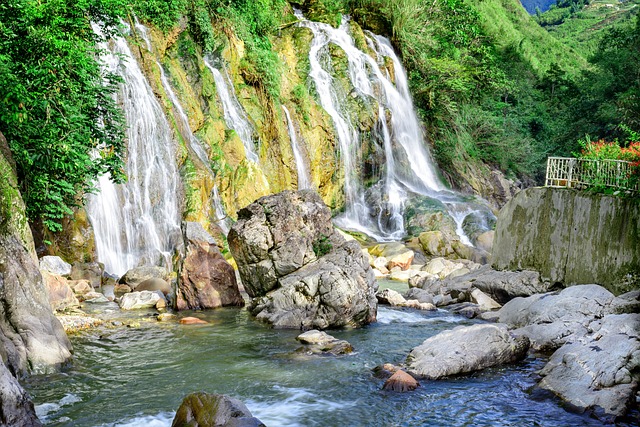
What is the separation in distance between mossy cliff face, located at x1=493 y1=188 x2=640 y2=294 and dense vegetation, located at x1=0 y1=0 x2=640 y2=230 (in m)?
3.54

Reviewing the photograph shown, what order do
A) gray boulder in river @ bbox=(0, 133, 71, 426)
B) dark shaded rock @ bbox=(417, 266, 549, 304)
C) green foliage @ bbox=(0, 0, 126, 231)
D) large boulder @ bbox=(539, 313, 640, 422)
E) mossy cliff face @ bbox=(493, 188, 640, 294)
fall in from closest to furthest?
large boulder @ bbox=(539, 313, 640, 422) → gray boulder in river @ bbox=(0, 133, 71, 426) → green foliage @ bbox=(0, 0, 126, 231) → mossy cliff face @ bbox=(493, 188, 640, 294) → dark shaded rock @ bbox=(417, 266, 549, 304)

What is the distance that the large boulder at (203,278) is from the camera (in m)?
14.6

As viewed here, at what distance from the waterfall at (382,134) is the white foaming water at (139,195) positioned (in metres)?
10.2

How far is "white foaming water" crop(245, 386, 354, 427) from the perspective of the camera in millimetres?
7969

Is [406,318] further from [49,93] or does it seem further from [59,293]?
[49,93]

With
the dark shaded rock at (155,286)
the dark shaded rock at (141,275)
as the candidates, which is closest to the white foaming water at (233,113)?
the dark shaded rock at (141,275)

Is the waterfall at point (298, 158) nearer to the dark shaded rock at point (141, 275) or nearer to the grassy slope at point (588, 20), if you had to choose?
the dark shaded rock at point (141, 275)

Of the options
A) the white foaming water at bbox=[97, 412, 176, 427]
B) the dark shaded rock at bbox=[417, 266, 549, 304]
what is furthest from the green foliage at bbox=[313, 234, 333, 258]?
the white foaming water at bbox=[97, 412, 176, 427]

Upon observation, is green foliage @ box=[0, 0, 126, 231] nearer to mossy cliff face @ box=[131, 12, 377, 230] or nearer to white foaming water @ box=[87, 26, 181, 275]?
white foaming water @ box=[87, 26, 181, 275]

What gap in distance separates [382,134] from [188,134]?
1278cm

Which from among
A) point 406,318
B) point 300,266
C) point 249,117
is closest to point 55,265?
point 300,266

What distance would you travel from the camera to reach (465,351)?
10.2 metres

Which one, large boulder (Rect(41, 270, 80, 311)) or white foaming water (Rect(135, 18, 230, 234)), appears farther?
white foaming water (Rect(135, 18, 230, 234))

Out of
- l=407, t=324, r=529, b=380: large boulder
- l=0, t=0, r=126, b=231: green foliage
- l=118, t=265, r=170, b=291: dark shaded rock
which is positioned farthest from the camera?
l=118, t=265, r=170, b=291: dark shaded rock
